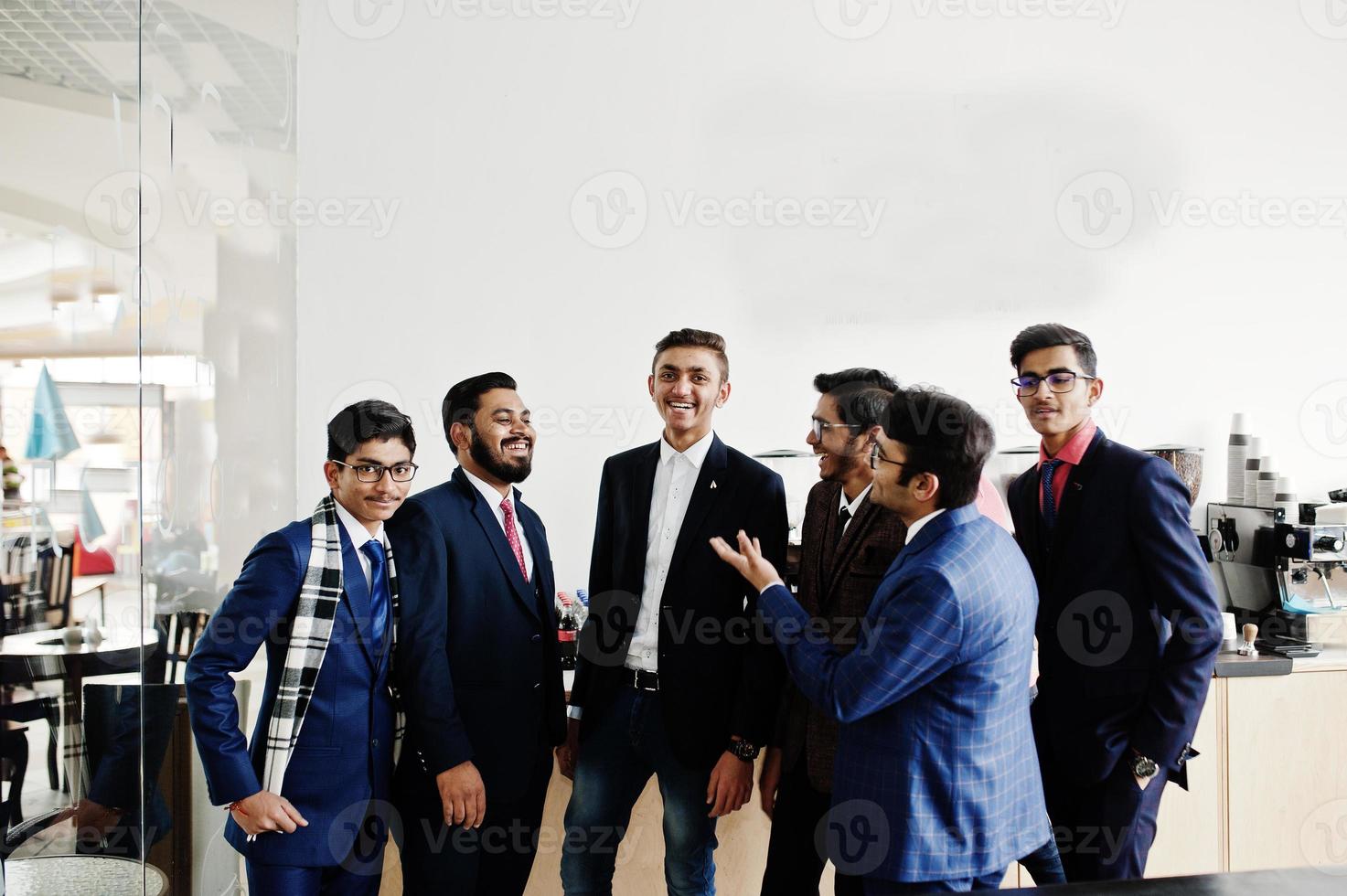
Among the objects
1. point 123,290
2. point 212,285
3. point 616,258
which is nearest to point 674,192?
point 616,258

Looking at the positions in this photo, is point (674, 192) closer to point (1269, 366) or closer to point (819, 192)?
point (819, 192)

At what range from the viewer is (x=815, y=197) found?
3482mm

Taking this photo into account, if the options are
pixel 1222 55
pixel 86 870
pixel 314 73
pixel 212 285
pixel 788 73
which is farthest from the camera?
pixel 1222 55

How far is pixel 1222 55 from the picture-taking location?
373 cm

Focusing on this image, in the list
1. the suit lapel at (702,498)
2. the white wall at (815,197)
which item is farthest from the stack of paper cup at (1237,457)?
the suit lapel at (702,498)

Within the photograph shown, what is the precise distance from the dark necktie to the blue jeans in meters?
0.62

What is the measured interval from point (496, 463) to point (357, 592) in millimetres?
515

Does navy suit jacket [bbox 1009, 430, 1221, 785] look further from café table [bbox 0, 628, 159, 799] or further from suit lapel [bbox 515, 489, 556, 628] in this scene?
café table [bbox 0, 628, 159, 799]

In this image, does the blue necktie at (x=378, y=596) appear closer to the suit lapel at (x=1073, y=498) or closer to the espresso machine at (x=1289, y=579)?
the suit lapel at (x=1073, y=498)

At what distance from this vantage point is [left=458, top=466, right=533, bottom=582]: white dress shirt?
90.8 inches

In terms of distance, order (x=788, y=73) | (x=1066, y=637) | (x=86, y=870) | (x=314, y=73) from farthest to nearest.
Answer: (x=788, y=73) < (x=314, y=73) < (x=86, y=870) < (x=1066, y=637)

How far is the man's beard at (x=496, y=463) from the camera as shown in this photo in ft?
7.61

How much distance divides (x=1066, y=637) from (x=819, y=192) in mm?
2037

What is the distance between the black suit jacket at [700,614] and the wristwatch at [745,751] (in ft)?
0.07
